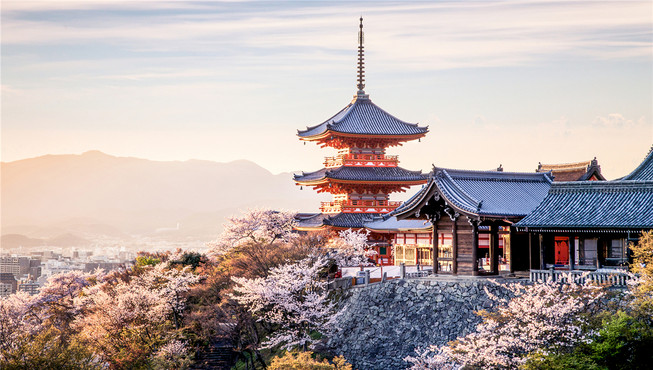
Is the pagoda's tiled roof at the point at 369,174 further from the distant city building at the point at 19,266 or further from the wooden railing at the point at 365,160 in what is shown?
the distant city building at the point at 19,266

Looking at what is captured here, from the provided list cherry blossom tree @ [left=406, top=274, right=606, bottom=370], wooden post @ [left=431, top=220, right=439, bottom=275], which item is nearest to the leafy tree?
cherry blossom tree @ [left=406, top=274, right=606, bottom=370]

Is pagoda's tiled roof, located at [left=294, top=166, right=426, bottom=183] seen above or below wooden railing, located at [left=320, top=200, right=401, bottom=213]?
above

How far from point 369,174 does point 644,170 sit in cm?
2349

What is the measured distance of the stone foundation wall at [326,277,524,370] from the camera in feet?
120

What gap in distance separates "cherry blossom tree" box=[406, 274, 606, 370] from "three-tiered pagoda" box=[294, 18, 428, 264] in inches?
1105

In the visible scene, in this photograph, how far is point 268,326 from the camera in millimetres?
47594

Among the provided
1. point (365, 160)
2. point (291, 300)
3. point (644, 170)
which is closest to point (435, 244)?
point (291, 300)

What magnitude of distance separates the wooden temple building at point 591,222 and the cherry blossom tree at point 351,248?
39.5 ft

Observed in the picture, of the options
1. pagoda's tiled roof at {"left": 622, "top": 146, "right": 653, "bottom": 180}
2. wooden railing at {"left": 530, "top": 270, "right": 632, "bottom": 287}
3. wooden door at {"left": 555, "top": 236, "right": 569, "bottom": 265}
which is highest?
pagoda's tiled roof at {"left": 622, "top": 146, "right": 653, "bottom": 180}

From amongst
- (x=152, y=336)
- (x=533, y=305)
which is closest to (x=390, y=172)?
(x=152, y=336)

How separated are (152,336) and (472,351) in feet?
71.6

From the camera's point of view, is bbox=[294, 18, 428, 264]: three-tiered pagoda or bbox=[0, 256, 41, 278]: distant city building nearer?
bbox=[294, 18, 428, 264]: three-tiered pagoda

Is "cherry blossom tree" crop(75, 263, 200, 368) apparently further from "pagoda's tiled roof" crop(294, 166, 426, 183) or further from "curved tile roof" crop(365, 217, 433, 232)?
"pagoda's tiled roof" crop(294, 166, 426, 183)

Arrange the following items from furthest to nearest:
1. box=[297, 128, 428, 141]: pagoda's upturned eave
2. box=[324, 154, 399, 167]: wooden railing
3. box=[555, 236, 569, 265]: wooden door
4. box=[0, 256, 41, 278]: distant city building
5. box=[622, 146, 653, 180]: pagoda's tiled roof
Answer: box=[0, 256, 41, 278]: distant city building, box=[324, 154, 399, 167]: wooden railing, box=[297, 128, 428, 141]: pagoda's upturned eave, box=[622, 146, 653, 180]: pagoda's tiled roof, box=[555, 236, 569, 265]: wooden door
